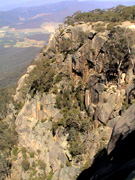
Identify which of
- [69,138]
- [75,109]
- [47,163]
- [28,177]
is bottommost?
[28,177]

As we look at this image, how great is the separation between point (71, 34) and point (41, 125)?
27.0m

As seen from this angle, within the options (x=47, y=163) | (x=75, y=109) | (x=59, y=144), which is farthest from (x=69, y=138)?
(x=47, y=163)

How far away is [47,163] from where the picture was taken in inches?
1150

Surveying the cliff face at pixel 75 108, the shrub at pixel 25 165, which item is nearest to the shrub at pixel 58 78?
the cliff face at pixel 75 108

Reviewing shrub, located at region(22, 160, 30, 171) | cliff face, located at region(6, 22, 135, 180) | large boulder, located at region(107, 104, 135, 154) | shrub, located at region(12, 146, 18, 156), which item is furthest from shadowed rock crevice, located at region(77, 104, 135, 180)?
shrub, located at region(12, 146, 18, 156)

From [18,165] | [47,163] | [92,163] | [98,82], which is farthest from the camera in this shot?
[18,165]

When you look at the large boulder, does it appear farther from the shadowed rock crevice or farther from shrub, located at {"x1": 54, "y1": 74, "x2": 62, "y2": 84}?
shrub, located at {"x1": 54, "y1": 74, "x2": 62, "y2": 84}

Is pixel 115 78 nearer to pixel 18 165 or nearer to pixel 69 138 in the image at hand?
pixel 69 138

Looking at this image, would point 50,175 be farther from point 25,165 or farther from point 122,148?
point 122,148

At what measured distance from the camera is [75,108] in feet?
97.6

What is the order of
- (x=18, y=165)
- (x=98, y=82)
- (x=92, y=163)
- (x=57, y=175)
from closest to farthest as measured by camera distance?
(x=92, y=163) < (x=57, y=175) < (x=98, y=82) < (x=18, y=165)

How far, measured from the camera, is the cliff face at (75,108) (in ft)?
78.5

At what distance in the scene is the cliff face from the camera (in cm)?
2394

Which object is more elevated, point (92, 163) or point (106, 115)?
point (106, 115)
